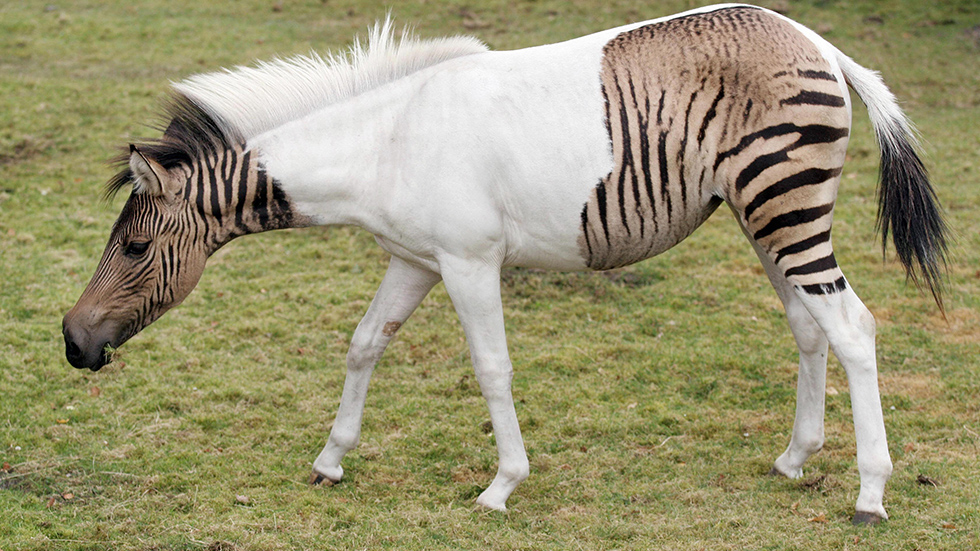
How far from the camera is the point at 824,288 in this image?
4.30 meters

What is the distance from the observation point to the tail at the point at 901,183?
4539 millimetres

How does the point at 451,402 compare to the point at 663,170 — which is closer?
the point at 663,170

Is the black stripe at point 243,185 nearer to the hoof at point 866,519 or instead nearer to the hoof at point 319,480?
the hoof at point 319,480

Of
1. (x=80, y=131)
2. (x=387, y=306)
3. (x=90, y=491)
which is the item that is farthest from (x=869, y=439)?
(x=80, y=131)

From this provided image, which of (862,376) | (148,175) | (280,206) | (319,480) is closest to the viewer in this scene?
(148,175)

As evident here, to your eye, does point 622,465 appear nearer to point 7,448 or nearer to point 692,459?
point 692,459

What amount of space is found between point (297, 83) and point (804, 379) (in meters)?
3.12

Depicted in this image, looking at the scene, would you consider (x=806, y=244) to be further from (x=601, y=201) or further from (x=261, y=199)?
(x=261, y=199)

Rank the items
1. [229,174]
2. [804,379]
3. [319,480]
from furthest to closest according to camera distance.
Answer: [319,480] → [804,379] → [229,174]

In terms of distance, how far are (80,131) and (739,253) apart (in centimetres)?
781

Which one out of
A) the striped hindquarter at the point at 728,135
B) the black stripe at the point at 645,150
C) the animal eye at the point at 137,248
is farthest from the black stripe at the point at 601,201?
the animal eye at the point at 137,248

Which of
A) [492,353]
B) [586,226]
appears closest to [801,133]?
[586,226]

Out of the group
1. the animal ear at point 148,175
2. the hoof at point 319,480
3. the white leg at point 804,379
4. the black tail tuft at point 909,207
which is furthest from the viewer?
the hoof at point 319,480

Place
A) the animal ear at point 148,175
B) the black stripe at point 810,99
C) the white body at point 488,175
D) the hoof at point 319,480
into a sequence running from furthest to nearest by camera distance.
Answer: the hoof at point 319,480
the white body at point 488,175
the black stripe at point 810,99
the animal ear at point 148,175
